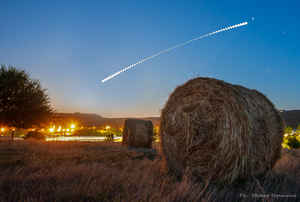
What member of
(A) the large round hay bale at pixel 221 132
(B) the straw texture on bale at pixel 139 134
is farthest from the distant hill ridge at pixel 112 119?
(A) the large round hay bale at pixel 221 132

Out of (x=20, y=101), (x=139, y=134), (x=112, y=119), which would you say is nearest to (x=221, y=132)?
(x=139, y=134)

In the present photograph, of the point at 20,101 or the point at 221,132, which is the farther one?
the point at 20,101

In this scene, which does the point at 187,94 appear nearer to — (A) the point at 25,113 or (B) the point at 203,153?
(B) the point at 203,153

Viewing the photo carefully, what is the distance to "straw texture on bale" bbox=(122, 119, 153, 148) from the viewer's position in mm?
13445

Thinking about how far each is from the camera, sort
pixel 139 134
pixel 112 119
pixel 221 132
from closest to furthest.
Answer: pixel 221 132 < pixel 139 134 < pixel 112 119

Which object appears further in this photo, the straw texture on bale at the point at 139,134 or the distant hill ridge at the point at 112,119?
the distant hill ridge at the point at 112,119

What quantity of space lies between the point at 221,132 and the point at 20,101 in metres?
15.4

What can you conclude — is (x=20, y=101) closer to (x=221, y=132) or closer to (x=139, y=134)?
(x=139, y=134)

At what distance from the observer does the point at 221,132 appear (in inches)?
175

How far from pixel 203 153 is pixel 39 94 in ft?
51.1

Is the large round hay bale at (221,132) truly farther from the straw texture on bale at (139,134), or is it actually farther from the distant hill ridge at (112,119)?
the distant hill ridge at (112,119)

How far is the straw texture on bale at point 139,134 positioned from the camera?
44.1ft

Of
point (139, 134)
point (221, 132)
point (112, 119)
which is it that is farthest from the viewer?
point (112, 119)

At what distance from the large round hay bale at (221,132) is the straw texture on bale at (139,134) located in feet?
25.9
